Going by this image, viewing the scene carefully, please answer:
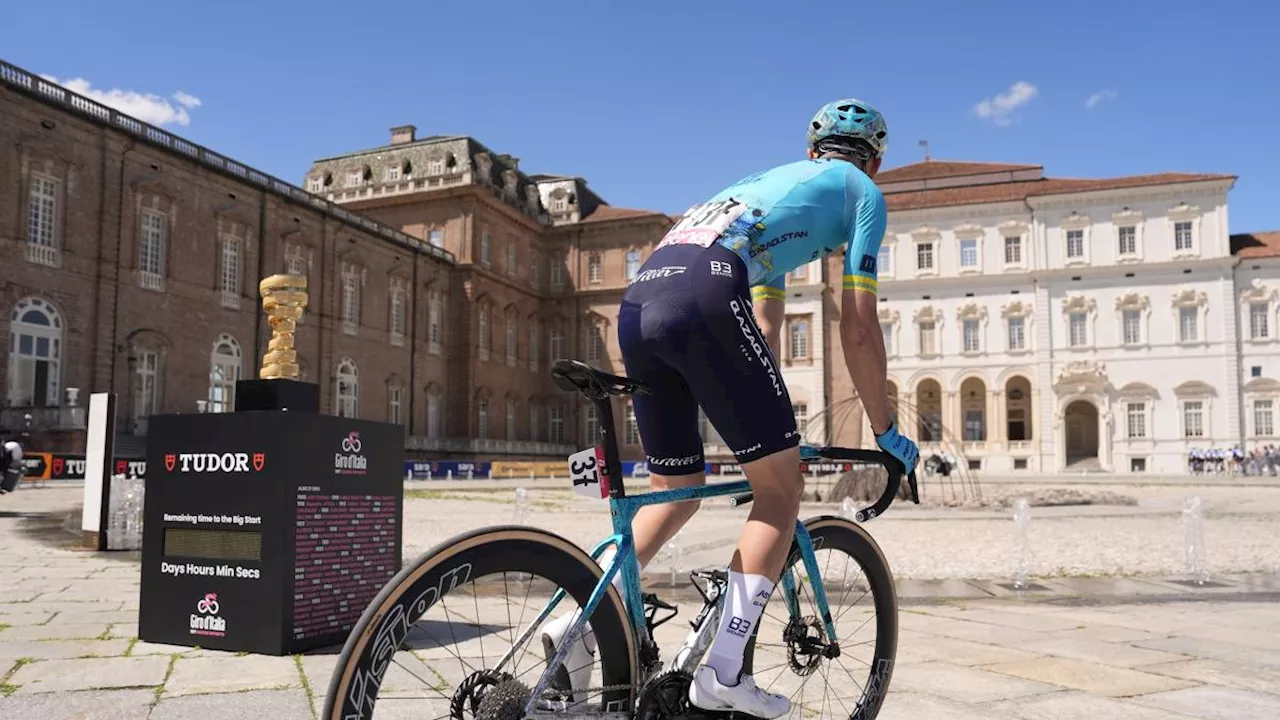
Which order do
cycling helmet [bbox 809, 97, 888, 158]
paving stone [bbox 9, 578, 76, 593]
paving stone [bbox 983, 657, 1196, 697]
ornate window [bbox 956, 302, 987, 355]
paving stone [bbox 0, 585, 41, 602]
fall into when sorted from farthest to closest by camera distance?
ornate window [bbox 956, 302, 987, 355] → paving stone [bbox 9, 578, 76, 593] → paving stone [bbox 0, 585, 41, 602] → paving stone [bbox 983, 657, 1196, 697] → cycling helmet [bbox 809, 97, 888, 158]

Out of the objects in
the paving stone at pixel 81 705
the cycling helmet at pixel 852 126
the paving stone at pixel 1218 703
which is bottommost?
the paving stone at pixel 1218 703

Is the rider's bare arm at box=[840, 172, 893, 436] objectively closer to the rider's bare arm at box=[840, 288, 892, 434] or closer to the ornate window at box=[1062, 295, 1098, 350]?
the rider's bare arm at box=[840, 288, 892, 434]

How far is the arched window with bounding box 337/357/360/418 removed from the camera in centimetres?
4037

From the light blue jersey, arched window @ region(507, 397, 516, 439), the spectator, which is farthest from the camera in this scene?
arched window @ region(507, 397, 516, 439)

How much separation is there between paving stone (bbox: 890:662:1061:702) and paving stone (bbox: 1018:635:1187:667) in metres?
0.65

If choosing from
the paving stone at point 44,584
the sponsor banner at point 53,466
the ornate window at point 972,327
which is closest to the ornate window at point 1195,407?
the ornate window at point 972,327

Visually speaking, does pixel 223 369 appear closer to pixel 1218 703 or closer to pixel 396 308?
pixel 396 308

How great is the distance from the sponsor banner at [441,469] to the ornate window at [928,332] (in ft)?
95.9

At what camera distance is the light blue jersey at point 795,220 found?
2.42 m

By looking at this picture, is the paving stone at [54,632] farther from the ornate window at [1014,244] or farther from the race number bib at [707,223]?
the ornate window at [1014,244]

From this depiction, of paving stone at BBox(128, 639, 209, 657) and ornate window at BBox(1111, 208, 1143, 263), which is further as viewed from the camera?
ornate window at BBox(1111, 208, 1143, 263)

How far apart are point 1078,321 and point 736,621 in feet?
190

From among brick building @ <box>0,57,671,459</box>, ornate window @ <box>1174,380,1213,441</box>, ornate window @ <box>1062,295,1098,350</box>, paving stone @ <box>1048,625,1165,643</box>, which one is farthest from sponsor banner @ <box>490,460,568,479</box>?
paving stone @ <box>1048,625,1165,643</box>

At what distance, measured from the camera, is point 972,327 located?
56.6m
